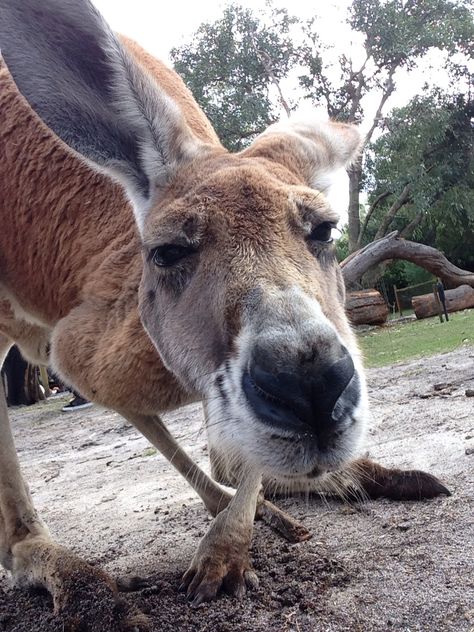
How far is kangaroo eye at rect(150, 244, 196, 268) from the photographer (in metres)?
2.20

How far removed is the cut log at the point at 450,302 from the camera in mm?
18516

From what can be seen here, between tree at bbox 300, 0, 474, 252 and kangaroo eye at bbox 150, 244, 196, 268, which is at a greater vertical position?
tree at bbox 300, 0, 474, 252

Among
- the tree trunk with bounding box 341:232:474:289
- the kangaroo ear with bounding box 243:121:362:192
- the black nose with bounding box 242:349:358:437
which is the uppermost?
the kangaroo ear with bounding box 243:121:362:192

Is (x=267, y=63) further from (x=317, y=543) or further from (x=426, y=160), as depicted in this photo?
(x=317, y=543)

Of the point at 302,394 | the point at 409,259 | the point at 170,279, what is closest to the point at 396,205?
the point at 409,259

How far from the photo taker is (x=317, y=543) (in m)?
2.64

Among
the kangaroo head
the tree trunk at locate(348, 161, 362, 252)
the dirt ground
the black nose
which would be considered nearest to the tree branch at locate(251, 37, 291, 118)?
the tree trunk at locate(348, 161, 362, 252)

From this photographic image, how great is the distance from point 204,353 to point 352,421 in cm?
58

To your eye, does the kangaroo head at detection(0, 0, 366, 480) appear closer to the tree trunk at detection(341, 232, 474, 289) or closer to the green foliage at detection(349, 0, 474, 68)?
the tree trunk at detection(341, 232, 474, 289)

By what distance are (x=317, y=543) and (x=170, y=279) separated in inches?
50.4

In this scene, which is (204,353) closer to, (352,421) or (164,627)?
(352,421)

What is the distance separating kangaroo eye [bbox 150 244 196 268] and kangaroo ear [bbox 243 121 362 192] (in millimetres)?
665

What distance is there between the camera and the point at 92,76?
249 centimetres

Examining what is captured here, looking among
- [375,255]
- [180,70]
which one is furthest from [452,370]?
[180,70]
